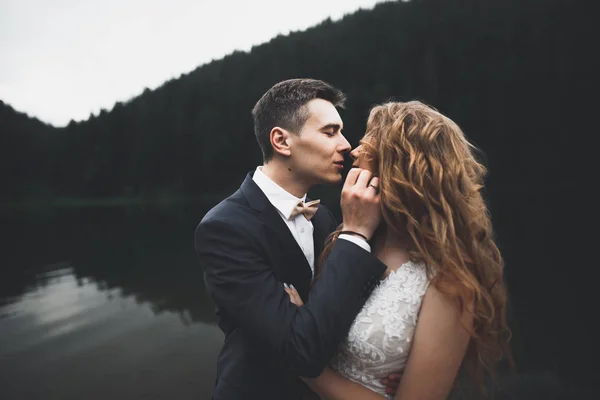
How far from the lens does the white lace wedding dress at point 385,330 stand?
1.44 m

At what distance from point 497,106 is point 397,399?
38547 millimetres

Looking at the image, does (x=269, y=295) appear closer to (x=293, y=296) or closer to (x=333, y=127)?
(x=293, y=296)

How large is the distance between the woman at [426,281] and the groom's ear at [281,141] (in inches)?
14.7

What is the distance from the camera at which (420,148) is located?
153 cm

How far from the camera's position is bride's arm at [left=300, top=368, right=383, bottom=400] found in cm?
147

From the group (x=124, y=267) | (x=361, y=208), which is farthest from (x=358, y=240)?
(x=124, y=267)

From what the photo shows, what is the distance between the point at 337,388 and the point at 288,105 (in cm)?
121

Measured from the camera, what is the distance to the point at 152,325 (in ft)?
21.7

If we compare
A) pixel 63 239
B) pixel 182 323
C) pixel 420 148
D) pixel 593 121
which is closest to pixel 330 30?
pixel 593 121

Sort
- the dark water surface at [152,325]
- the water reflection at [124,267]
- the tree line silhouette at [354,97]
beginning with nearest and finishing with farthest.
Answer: the dark water surface at [152,325] < the water reflection at [124,267] < the tree line silhouette at [354,97]

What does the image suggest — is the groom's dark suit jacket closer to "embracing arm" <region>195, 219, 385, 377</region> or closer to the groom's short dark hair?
"embracing arm" <region>195, 219, 385, 377</region>

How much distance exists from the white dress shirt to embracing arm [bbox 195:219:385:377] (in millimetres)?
250

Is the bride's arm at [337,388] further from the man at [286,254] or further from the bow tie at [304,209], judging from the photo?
the bow tie at [304,209]

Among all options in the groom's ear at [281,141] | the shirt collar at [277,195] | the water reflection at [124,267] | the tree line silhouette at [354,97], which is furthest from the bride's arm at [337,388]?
the tree line silhouette at [354,97]
